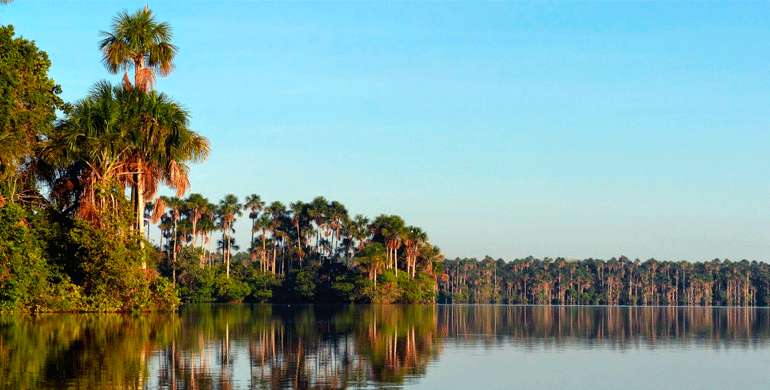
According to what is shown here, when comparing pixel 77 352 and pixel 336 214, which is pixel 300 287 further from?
pixel 77 352

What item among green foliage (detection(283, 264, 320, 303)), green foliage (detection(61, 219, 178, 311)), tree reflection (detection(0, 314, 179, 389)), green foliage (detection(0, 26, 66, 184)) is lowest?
green foliage (detection(283, 264, 320, 303))

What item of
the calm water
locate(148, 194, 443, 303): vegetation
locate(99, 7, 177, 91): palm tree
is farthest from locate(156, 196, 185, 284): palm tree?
the calm water

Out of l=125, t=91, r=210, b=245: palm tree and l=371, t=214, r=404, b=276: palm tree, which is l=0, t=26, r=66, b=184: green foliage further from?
l=371, t=214, r=404, b=276: palm tree

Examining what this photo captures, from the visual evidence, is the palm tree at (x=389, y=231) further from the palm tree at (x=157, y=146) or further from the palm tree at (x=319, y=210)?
the palm tree at (x=157, y=146)

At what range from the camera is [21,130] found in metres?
39.1

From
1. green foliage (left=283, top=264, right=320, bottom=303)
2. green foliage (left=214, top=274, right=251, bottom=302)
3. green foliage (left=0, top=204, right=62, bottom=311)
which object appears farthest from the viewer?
green foliage (left=283, top=264, right=320, bottom=303)

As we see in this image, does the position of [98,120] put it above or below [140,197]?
above

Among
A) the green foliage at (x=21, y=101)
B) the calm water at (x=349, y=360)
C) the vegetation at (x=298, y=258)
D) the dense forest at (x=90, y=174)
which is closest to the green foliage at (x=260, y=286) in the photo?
the vegetation at (x=298, y=258)

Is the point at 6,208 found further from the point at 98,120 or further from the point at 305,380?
the point at 305,380

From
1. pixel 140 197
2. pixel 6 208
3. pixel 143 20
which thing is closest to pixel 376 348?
pixel 6 208

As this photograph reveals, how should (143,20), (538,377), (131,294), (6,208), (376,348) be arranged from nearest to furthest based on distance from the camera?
(538,377) < (376,348) < (6,208) < (131,294) < (143,20)

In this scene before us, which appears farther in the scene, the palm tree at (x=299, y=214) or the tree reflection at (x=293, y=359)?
the palm tree at (x=299, y=214)

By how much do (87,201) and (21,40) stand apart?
843 centimetres

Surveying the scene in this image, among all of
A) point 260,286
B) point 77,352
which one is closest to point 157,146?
point 77,352
